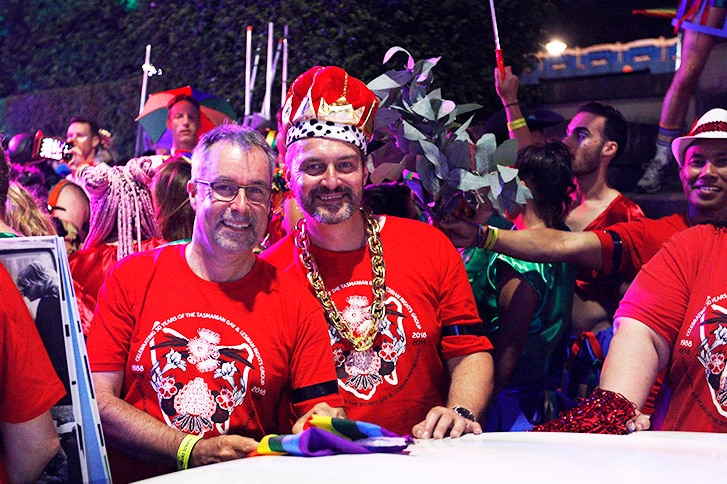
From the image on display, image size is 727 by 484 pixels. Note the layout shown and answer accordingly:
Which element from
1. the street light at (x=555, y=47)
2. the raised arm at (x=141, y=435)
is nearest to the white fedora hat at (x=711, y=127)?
the raised arm at (x=141, y=435)

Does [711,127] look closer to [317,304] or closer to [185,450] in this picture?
[317,304]

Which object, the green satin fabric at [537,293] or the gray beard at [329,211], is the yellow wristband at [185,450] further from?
the green satin fabric at [537,293]

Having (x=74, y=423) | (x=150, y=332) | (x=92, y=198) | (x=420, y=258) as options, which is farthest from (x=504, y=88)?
(x=74, y=423)

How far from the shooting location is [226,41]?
8.98 meters

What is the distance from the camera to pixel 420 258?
2795 millimetres

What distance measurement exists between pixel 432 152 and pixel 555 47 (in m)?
5.26

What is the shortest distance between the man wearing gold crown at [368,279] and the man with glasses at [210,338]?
0.69 ft

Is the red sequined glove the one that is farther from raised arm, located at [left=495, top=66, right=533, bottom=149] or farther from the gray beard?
raised arm, located at [left=495, top=66, right=533, bottom=149]

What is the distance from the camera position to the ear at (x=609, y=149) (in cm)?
447

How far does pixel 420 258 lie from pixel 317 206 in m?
0.36

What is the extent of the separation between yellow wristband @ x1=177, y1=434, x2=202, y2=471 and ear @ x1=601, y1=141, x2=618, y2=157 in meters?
2.92

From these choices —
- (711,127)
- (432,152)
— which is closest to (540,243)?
(432,152)

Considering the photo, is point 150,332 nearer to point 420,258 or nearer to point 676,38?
point 420,258

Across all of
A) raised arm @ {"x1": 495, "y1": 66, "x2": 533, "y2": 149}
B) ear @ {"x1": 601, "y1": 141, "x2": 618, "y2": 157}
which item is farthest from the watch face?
ear @ {"x1": 601, "y1": 141, "x2": 618, "y2": 157}
